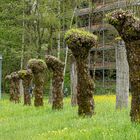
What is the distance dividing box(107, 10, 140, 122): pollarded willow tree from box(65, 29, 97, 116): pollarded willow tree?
385 centimetres

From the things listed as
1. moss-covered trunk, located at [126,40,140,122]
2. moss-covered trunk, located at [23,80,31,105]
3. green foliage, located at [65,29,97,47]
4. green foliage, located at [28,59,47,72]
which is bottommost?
moss-covered trunk, located at [23,80,31,105]

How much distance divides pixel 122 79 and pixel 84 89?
4361 millimetres

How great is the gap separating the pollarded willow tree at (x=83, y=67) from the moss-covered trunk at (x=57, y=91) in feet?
15.7

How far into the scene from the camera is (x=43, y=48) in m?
43.6

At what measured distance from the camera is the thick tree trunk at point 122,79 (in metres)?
19.3

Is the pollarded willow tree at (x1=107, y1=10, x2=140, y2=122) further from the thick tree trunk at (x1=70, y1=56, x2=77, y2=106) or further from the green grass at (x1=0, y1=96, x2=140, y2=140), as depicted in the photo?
the thick tree trunk at (x1=70, y1=56, x2=77, y2=106)

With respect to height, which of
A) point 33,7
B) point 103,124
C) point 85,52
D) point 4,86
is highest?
point 33,7

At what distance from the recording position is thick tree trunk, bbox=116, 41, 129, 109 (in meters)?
19.3

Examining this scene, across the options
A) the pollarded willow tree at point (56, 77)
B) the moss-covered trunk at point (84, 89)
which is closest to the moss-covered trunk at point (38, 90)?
the pollarded willow tree at point (56, 77)

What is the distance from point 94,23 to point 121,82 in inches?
1851

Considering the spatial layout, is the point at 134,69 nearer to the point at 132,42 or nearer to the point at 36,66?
the point at 132,42

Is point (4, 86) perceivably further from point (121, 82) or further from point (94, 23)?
point (121, 82)

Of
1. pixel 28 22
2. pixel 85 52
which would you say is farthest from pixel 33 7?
pixel 85 52

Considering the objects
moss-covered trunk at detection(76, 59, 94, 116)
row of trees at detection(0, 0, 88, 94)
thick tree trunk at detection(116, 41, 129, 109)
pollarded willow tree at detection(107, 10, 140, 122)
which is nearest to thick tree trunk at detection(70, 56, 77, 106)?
thick tree trunk at detection(116, 41, 129, 109)
